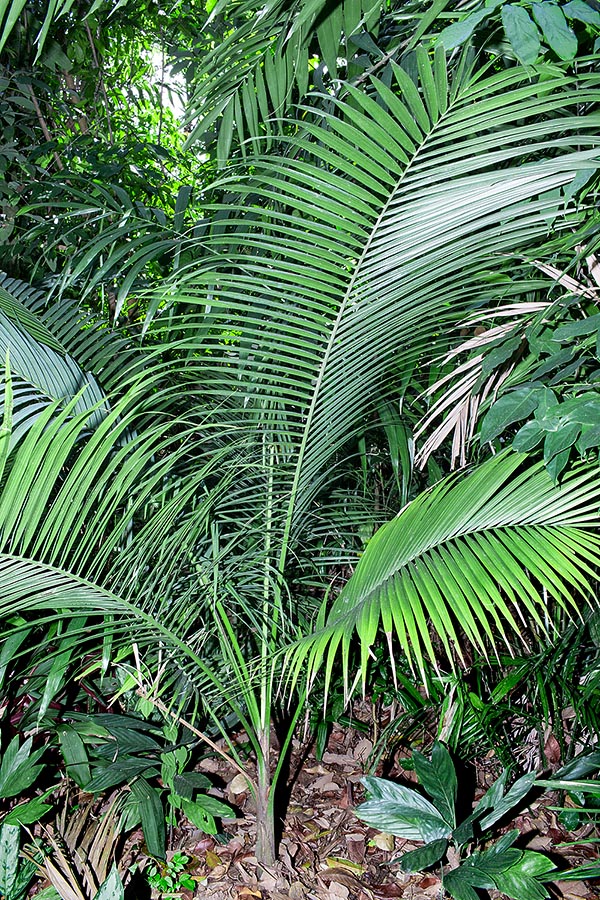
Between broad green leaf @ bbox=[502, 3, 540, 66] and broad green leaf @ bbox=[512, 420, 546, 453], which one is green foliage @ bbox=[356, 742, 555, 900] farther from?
broad green leaf @ bbox=[502, 3, 540, 66]

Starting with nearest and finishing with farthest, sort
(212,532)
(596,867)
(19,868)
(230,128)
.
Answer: (596,867) → (19,868) → (212,532) → (230,128)

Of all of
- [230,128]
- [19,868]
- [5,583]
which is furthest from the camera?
[230,128]

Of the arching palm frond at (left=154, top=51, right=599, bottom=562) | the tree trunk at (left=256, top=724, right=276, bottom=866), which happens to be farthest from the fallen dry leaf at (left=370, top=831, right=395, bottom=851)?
the arching palm frond at (left=154, top=51, right=599, bottom=562)

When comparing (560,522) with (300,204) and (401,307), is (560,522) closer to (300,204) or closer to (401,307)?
(401,307)

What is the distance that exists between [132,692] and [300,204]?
125 cm

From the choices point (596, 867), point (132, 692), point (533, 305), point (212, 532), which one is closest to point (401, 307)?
point (533, 305)

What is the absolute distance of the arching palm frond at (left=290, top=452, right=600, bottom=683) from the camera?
971 millimetres

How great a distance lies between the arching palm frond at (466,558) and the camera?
97 centimetres

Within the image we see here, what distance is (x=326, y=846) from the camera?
1.63m

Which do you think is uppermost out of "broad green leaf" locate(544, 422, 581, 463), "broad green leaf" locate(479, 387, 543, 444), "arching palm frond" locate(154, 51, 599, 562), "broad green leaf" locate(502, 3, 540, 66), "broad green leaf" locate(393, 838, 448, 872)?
"broad green leaf" locate(502, 3, 540, 66)

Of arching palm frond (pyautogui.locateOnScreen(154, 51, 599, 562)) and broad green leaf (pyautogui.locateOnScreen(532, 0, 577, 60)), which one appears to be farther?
arching palm frond (pyautogui.locateOnScreen(154, 51, 599, 562))

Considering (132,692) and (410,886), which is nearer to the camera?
(410,886)

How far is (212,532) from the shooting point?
1410mm

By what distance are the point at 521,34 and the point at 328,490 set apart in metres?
1.14
